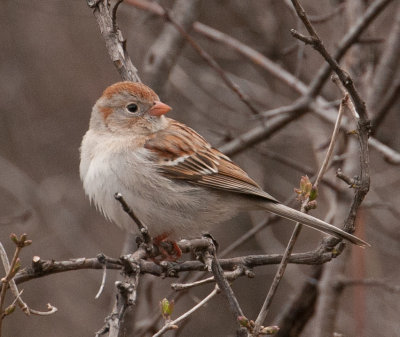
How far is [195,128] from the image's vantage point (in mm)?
6965

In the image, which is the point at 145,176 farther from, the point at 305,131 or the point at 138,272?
the point at 305,131

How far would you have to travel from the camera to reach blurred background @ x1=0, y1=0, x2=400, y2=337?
228 inches

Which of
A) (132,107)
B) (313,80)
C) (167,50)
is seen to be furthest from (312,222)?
(167,50)

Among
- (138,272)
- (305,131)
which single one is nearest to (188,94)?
(305,131)

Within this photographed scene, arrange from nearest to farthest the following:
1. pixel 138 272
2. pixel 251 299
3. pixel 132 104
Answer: pixel 138 272 → pixel 132 104 → pixel 251 299

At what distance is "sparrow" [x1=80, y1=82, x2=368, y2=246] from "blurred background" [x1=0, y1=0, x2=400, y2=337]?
72 centimetres

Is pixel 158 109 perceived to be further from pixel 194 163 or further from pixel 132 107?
pixel 194 163

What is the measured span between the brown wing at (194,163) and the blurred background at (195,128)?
736mm

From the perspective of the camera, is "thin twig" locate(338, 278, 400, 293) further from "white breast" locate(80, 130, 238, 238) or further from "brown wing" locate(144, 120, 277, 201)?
"white breast" locate(80, 130, 238, 238)

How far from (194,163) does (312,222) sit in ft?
3.45

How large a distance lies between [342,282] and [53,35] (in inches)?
219

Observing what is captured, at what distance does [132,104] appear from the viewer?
4.37 meters

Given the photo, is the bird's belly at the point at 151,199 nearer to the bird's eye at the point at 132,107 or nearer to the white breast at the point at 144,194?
the white breast at the point at 144,194

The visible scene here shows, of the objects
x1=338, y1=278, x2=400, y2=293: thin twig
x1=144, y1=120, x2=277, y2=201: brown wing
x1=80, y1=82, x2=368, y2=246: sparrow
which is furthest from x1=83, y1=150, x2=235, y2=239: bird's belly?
x1=338, y1=278, x2=400, y2=293: thin twig
